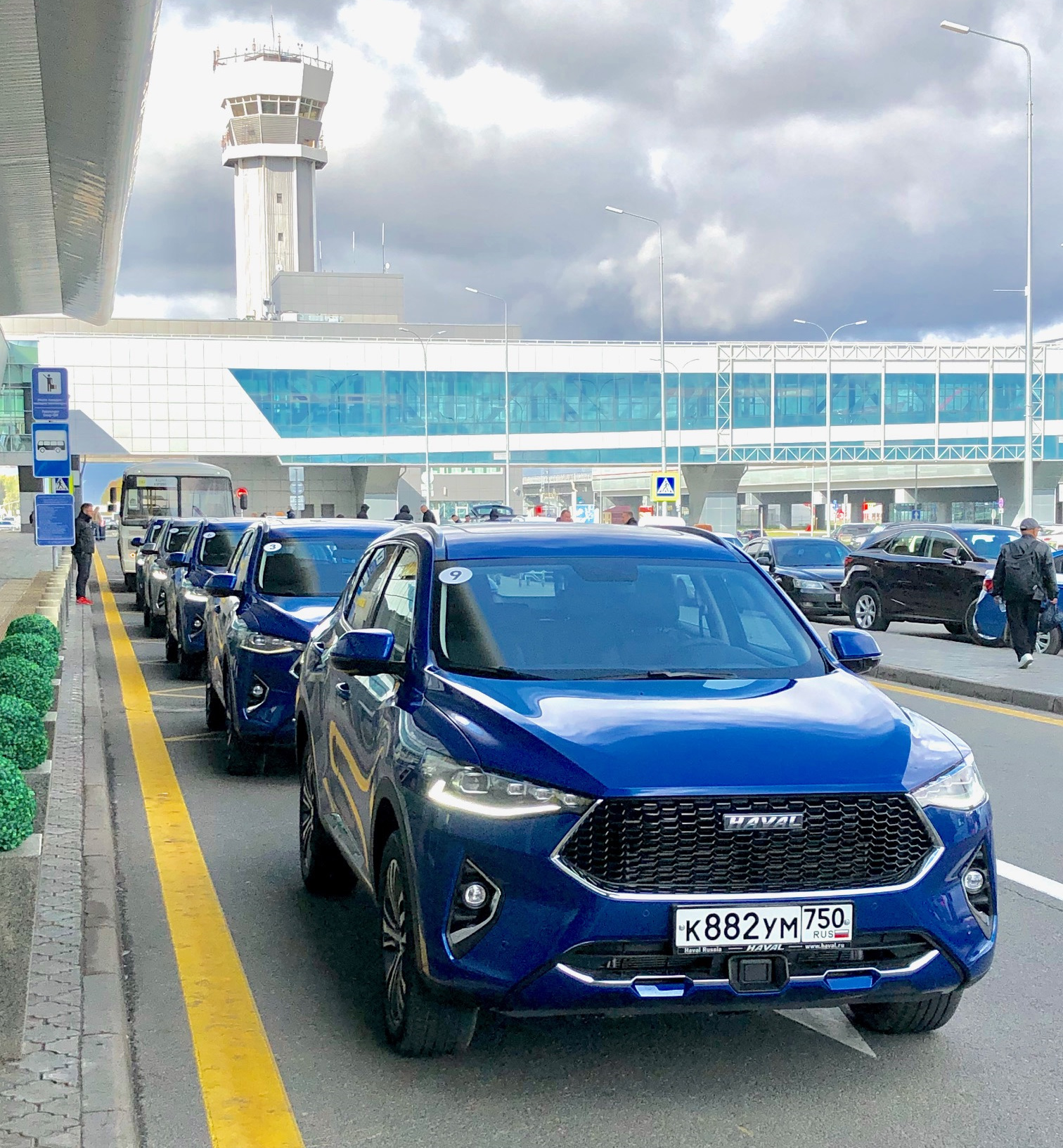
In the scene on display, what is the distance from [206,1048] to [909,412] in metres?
86.9

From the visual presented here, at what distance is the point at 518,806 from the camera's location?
12.8ft

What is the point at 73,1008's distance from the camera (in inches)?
173

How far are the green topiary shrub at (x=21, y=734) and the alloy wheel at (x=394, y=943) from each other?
351cm

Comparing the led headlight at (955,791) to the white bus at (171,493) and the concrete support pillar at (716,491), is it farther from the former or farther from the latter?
the concrete support pillar at (716,491)

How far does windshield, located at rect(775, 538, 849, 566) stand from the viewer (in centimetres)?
2734

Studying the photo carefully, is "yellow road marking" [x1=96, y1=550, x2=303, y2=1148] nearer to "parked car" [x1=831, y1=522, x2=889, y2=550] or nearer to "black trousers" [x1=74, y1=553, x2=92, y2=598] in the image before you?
"black trousers" [x1=74, y1=553, x2=92, y2=598]

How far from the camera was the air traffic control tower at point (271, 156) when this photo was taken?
14800 cm

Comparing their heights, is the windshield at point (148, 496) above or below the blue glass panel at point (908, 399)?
below

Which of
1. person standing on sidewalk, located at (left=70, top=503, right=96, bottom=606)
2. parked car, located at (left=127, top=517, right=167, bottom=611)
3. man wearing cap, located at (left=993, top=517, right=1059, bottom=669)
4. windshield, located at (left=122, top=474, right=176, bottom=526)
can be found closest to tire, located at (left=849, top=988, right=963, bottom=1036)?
man wearing cap, located at (left=993, top=517, right=1059, bottom=669)

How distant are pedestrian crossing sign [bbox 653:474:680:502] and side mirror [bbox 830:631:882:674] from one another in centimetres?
3532

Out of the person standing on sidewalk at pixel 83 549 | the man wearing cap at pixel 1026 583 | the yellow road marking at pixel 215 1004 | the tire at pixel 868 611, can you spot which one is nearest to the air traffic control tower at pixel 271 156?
the person standing on sidewalk at pixel 83 549

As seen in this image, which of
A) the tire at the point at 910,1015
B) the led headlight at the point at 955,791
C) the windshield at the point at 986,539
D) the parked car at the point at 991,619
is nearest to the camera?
the led headlight at the point at 955,791

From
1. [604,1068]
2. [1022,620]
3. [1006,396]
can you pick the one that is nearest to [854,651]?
[604,1068]

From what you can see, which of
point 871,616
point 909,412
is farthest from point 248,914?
point 909,412
